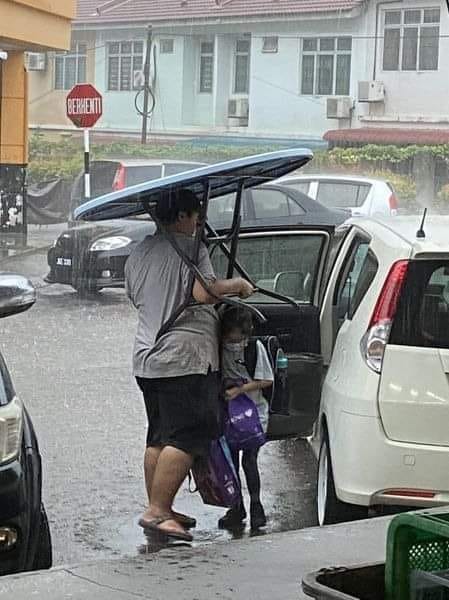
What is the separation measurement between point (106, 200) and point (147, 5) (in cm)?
1680

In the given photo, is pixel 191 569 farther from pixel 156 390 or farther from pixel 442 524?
pixel 442 524

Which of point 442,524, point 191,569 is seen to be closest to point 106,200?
point 191,569

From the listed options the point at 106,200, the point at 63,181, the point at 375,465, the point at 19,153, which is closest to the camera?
the point at 375,465

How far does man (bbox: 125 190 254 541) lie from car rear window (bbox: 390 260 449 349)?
26.0 inches

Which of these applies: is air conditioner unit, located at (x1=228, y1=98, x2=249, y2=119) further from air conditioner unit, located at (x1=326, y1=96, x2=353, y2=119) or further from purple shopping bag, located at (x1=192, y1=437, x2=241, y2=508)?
purple shopping bag, located at (x1=192, y1=437, x2=241, y2=508)

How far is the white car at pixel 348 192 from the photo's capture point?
16.5 meters

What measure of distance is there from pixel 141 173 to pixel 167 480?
1271 centimetres

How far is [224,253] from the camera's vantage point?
6445 mm

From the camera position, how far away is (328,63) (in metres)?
21.0

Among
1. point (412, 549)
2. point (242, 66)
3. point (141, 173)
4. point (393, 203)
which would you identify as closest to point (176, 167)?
point (141, 173)

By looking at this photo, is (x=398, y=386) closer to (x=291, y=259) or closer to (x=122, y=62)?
(x=291, y=259)

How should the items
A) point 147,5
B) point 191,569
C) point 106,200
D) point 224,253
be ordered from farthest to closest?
1. point 147,5
2. point 224,253
3. point 106,200
4. point 191,569

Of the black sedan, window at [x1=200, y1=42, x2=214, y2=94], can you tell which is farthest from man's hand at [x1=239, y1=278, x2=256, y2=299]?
window at [x1=200, y1=42, x2=214, y2=94]

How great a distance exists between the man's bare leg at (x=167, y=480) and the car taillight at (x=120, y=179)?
11.7 m
